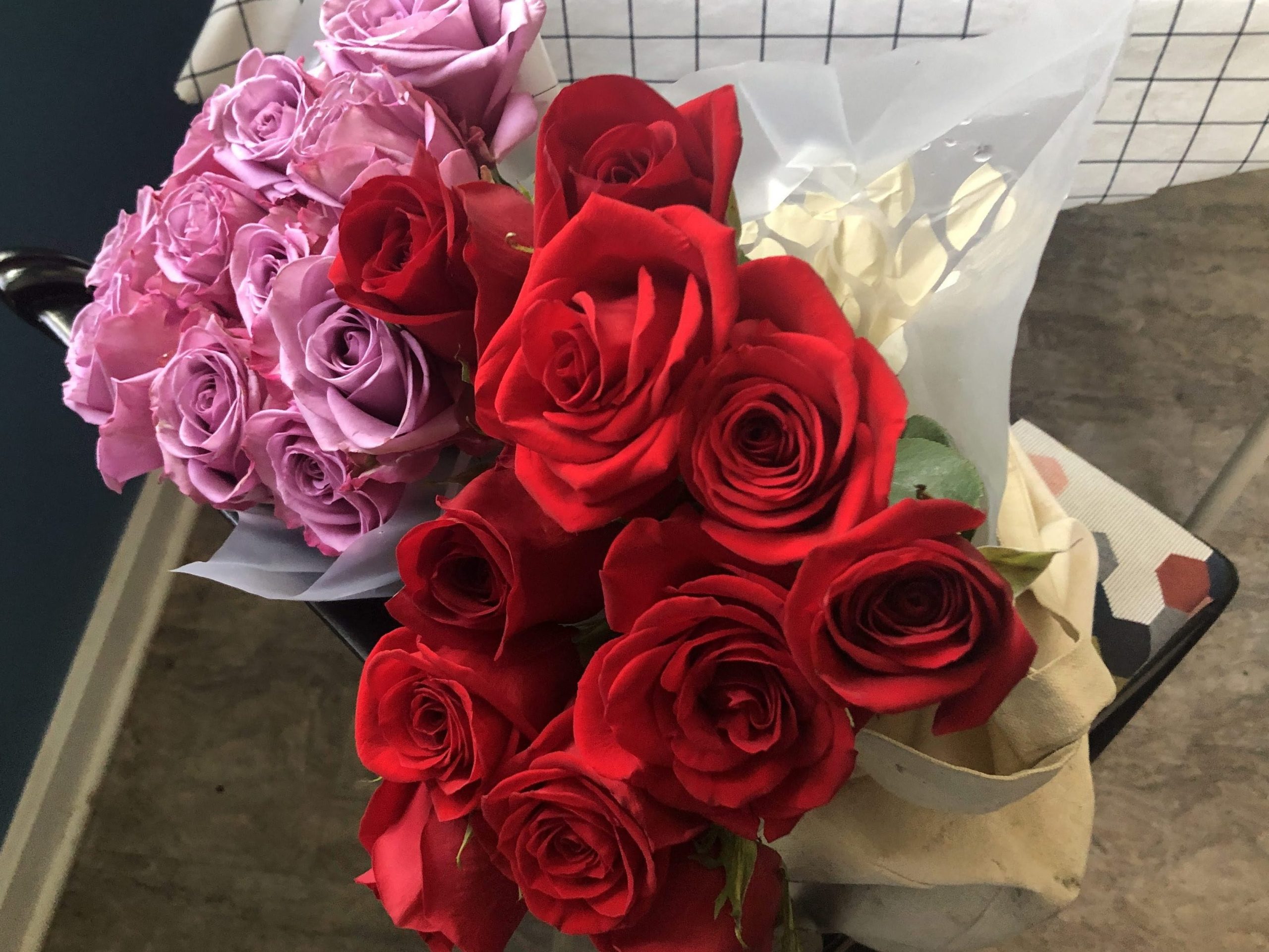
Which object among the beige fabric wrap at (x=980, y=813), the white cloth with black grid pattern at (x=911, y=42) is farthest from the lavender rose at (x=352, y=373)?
the white cloth with black grid pattern at (x=911, y=42)

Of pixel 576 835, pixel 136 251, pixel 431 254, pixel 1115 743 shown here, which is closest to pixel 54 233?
pixel 136 251

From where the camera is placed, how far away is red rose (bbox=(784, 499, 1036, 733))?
0.86 feet

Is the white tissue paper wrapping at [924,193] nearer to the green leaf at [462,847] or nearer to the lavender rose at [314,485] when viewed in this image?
the lavender rose at [314,485]

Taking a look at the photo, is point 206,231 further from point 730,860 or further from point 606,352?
point 730,860

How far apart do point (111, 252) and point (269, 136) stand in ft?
0.43

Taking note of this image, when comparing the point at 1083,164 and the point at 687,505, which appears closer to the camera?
the point at 687,505

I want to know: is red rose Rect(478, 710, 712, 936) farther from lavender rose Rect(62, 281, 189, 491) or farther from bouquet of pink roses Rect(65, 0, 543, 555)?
A: lavender rose Rect(62, 281, 189, 491)

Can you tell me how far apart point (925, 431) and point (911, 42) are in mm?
583

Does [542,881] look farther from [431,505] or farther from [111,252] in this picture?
[111,252]

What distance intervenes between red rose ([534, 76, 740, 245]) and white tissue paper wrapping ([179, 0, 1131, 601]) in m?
0.09

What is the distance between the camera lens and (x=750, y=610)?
29 cm

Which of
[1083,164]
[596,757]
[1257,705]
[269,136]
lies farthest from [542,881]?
[1257,705]

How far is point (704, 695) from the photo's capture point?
1.00ft

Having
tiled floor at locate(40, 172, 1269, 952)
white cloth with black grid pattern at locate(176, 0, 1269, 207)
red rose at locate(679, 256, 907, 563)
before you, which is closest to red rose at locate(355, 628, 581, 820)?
red rose at locate(679, 256, 907, 563)
